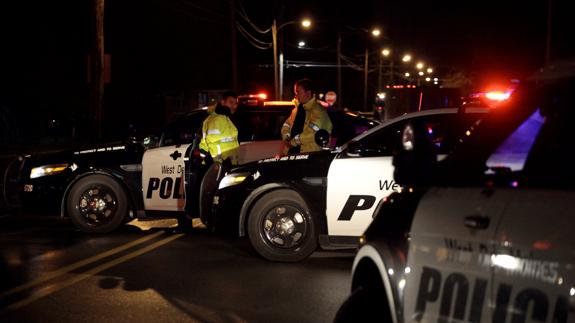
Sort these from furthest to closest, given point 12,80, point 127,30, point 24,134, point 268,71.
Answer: point 268,71, point 127,30, point 12,80, point 24,134

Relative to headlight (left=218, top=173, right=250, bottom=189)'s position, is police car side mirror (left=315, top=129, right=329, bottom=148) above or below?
above

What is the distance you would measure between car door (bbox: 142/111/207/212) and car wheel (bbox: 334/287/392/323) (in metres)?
6.07

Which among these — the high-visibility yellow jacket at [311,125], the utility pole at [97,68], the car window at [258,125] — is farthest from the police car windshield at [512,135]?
the utility pole at [97,68]

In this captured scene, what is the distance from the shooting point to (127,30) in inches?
2090

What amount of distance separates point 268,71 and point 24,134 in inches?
1472

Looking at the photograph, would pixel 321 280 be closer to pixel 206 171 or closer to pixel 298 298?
pixel 298 298

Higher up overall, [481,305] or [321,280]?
[481,305]

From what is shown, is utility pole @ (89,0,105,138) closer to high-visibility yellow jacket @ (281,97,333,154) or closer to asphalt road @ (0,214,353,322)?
asphalt road @ (0,214,353,322)

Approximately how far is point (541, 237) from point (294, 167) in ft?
17.4

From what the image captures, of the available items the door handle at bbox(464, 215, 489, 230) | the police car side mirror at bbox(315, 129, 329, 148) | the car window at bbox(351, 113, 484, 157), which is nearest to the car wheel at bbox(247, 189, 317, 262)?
the police car side mirror at bbox(315, 129, 329, 148)

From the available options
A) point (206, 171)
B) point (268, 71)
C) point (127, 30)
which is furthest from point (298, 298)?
point (268, 71)

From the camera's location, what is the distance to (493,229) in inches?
108

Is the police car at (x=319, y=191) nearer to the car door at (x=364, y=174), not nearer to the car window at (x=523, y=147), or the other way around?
the car door at (x=364, y=174)

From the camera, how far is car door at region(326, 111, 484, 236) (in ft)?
24.1
